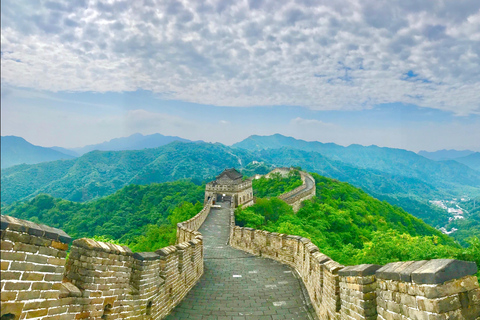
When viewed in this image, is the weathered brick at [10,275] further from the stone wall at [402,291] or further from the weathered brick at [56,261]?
the stone wall at [402,291]

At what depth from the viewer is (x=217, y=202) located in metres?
34.5

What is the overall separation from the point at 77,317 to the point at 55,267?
3.23 feet

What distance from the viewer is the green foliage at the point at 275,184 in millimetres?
49806

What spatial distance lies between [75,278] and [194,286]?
5.73m

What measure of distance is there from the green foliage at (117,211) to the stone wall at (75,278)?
118ft

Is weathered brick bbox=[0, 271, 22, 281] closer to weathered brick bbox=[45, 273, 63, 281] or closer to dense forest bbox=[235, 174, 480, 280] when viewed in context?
weathered brick bbox=[45, 273, 63, 281]

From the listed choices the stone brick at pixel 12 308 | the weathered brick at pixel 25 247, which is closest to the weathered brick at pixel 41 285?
the stone brick at pixel 12 308

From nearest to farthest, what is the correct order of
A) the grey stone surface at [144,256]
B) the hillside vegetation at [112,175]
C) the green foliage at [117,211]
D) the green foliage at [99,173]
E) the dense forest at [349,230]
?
the grey stone surface at [144,256] → the dense forest at [349,230] → the green foliage at [117,211] → the green foliage at [99,173] → the hillside vegetation at [112,175]

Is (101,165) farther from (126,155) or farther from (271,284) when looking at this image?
(271,284)

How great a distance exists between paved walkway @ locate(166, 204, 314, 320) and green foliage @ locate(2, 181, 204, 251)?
30904 millimetres

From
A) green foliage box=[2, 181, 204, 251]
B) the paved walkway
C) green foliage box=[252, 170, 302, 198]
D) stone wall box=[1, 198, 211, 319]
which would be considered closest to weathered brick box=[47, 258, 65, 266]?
stone wall box=[1, 198, 211, 319]

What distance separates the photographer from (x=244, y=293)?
8.10m

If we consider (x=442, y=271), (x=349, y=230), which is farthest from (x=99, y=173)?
(x=442, y=271)

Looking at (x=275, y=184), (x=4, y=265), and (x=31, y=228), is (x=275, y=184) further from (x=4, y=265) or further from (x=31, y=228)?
(x=4, y=265)
